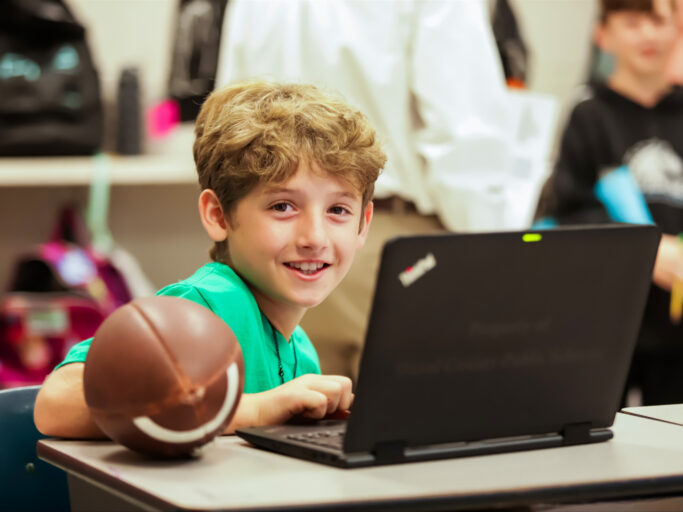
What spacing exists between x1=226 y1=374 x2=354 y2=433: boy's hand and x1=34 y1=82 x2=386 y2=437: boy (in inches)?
3.7

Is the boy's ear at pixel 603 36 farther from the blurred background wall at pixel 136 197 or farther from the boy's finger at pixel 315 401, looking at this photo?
the boy's finger at pixel 315 401

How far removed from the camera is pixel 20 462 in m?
1.48

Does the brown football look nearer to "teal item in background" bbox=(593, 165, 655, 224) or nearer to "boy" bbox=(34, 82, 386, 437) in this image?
"boy" bbox=(34, 82, 386, 437)

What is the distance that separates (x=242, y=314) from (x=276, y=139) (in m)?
0.24

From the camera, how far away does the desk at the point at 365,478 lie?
0.96m

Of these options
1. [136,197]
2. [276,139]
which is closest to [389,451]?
[276,139]

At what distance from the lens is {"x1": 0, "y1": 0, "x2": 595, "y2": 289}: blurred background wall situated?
4.09 m

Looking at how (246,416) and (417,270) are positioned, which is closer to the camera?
(417,270)

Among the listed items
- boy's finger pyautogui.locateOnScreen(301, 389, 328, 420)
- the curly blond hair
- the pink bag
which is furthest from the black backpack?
boy's finger pyautogui.locateOnScreen(301, 389, 328, 420)

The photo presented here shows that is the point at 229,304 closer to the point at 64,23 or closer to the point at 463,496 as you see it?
the point at 463,496

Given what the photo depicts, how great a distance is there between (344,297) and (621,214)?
730 mm

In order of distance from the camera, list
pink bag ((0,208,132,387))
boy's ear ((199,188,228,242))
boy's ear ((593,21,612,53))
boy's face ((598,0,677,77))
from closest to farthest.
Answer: boy's ear ((199,188,228,242))
boy's face ((598,0,677,77))
boy's ear ((593,21,612,53))
pink bag ((0,208,132,387))

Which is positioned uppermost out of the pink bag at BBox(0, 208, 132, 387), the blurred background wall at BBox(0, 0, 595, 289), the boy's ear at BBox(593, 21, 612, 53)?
the boy's ear at BBox(593, 21, 612, 53)

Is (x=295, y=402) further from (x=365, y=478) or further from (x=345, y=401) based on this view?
(x=365, y=478)
